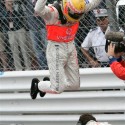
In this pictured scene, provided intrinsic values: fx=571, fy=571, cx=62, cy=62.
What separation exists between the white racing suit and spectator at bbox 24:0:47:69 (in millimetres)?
482

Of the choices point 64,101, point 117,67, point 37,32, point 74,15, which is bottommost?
point 64,101

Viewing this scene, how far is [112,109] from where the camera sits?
21.1ft

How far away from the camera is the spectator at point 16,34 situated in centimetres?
672

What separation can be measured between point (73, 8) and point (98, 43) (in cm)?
90

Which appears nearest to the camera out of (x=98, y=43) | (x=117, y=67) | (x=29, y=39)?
(x=117, y=67)

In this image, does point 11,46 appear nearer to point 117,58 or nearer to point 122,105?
point 122,105

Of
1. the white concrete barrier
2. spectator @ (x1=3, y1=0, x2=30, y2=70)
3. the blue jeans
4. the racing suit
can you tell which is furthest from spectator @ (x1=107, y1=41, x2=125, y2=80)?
spectator @ (x1=3, y1=0, x2=30, y2=70)

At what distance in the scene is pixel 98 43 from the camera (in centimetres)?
651

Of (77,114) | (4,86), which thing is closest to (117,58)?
(77,114)

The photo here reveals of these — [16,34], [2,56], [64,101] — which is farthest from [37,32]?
[64,101]

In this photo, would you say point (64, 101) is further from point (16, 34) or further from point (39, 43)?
point (16, 34)

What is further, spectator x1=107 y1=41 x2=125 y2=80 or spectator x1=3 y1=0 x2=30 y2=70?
spectator x1=3 y1=0 x2=30 y2=70

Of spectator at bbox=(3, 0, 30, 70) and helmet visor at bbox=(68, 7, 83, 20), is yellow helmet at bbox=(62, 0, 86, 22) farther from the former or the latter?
spectator at bbox=(3, 0, 30, 70)

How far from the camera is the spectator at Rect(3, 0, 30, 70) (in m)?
6.72
